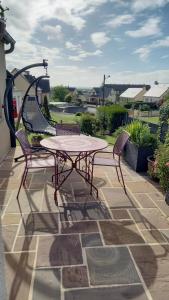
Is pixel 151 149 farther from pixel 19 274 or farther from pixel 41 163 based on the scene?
pixel 19 274

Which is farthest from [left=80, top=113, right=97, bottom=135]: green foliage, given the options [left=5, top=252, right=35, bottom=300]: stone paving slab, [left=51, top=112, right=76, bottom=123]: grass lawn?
[left=5, top=252, right=35, bottom=300]: stone paving slab

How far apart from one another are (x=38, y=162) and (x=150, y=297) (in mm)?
2205

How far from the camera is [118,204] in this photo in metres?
3.06

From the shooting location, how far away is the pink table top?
120 inches

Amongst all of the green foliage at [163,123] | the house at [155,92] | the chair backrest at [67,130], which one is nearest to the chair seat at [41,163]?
the chair backrest at [67,130]

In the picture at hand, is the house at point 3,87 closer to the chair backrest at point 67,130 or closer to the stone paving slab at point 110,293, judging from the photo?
the chair backrest at point 67,130

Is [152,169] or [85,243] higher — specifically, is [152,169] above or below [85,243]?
above

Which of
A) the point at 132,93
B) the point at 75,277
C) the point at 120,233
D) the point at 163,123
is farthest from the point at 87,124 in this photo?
the point at 132,93

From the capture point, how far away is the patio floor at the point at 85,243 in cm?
175

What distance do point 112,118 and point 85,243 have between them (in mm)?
6383

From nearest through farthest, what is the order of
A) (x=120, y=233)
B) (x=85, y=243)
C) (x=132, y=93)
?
(x=85, y=243)
(x=120, y=233)
(x=132, y=93)

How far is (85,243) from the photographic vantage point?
7.41 ft

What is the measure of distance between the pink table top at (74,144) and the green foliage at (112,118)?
4728mm

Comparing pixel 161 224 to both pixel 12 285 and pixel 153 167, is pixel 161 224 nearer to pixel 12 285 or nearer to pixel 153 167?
pixel 153 167
